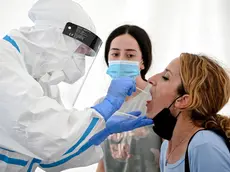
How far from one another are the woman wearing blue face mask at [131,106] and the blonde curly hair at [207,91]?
373 millimetres

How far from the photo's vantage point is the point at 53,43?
1278mm

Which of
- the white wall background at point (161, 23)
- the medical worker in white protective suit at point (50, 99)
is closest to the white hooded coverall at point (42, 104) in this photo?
the medical worker in white protective suit at point (50, 99)

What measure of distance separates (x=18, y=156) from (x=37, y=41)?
0.48m

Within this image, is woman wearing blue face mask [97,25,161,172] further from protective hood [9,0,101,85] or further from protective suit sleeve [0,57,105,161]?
protective suit sleeve [0,57,105,161]

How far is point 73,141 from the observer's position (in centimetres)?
107

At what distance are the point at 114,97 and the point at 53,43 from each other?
0.35 m

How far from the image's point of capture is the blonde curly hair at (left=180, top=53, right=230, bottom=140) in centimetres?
125

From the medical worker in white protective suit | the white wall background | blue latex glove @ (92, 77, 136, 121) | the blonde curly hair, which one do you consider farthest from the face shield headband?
the white wall background

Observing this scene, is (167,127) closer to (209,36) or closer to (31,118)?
(31,118)

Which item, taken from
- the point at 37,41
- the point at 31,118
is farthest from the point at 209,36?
the point at 31,118

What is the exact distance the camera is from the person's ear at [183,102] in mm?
1270

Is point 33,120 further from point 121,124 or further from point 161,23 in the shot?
point 161,23

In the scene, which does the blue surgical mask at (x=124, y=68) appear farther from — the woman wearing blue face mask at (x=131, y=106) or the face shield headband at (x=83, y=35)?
the face shield headband at (x=83, y=35)

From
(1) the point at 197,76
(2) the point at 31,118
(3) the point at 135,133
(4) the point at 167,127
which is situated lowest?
(3) the point at 135,133
